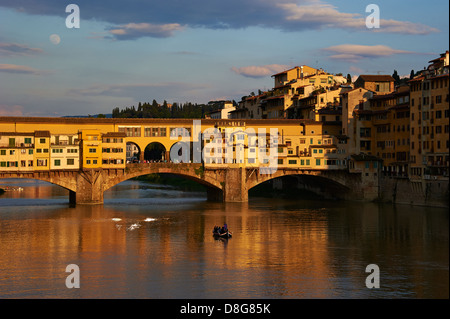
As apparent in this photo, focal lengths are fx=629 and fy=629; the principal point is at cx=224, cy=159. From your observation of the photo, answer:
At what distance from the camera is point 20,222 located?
74188 millimetres

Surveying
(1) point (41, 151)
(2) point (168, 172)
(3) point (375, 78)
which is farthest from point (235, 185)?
(3) point (375, 78)

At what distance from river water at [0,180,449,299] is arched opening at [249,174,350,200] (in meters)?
12.7

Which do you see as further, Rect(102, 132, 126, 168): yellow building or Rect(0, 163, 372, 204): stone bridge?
Rect(102, 132, 126, 168): yellow building

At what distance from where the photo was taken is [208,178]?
98188 millimetres

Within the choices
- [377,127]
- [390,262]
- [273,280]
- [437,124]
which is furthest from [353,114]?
[273,280]

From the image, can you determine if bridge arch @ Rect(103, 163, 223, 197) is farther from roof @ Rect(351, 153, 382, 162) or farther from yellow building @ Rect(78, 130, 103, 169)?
roof @ Rect(351, 153, 382, 162)

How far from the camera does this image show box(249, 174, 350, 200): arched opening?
104m

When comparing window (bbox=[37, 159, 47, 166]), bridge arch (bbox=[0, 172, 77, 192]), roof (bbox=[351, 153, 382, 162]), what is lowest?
bridge arch (bbox=[0, 172, 77, 192])

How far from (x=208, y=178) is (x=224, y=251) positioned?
137ft

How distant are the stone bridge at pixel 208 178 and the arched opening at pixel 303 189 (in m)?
0.37

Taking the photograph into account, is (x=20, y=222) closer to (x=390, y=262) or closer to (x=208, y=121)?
(x=208, y=121)

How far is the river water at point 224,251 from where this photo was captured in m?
42.7

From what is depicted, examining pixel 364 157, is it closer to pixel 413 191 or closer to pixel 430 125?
pixel 413 191

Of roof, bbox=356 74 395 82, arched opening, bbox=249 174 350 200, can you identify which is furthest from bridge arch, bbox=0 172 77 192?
roof, bbox=356 74 395 82
